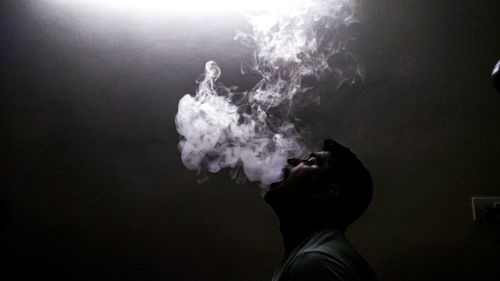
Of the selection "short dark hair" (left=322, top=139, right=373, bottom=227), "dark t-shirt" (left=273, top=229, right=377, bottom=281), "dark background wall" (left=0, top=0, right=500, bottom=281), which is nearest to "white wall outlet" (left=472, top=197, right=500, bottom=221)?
"dark background wall" (left=0, top=0, right=500, bottom=281)

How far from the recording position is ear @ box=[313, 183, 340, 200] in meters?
1.21

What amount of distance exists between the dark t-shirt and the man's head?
157 mm

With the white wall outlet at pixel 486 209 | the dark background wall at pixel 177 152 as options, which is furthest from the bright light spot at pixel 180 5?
the white wall outlet at pixel 486 209

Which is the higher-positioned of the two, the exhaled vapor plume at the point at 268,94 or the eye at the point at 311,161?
the exhaled vapor plume at the point at 268,94

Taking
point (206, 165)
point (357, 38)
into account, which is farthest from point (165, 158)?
point (357, 38)

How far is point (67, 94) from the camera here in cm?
180

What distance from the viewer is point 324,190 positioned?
1218mm

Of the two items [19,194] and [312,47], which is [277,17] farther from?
[19,194]

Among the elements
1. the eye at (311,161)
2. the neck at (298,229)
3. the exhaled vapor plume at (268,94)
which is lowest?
the neck at (298,229)

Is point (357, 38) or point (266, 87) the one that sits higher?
point (357, 38)

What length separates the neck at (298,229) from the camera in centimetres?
118

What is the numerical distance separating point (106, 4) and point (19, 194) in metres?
0.85

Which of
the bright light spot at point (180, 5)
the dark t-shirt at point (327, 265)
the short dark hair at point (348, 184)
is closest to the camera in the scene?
the dark t-shirt at point (327, 265)

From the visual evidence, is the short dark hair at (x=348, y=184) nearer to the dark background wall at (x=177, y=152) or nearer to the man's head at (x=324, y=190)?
the man's head at (x=324, y=190)
